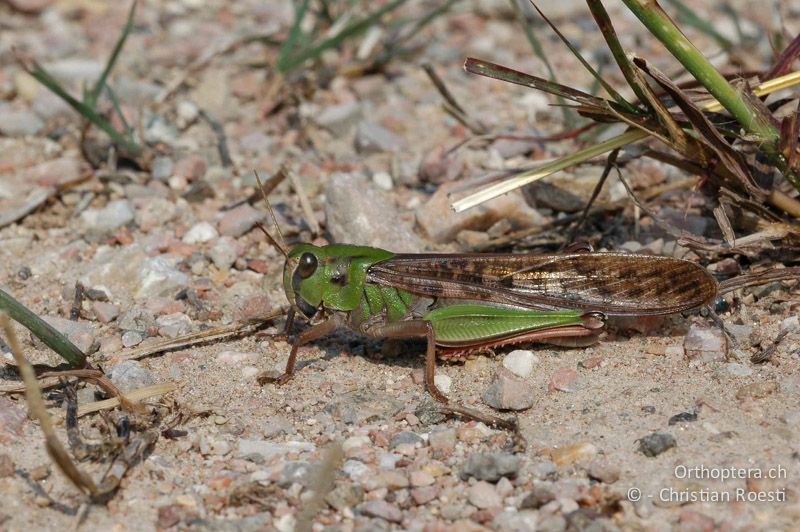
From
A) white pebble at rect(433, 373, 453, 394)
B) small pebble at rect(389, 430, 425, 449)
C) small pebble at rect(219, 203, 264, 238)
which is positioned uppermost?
small pebble at rect(219, 203, 264, 238)

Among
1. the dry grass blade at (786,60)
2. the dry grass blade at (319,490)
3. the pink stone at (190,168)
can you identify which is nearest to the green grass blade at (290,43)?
the pink stone at (190,168)

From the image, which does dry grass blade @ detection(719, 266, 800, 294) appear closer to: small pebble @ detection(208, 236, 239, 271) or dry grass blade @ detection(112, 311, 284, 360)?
dry grass blade @ detection(112, 311, 284, 360)

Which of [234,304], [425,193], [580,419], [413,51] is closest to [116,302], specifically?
[234,304]

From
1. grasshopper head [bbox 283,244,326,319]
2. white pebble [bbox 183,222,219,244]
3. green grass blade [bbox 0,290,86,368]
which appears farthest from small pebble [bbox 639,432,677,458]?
white pebble [bbox 183,222,219,244]

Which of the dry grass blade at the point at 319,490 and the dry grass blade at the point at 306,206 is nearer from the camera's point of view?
the dry grass blade at the point at 319,490

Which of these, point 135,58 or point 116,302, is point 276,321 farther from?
point 135,58

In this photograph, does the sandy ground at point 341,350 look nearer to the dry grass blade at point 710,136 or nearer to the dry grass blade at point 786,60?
the dry grass blade at point 710,136
